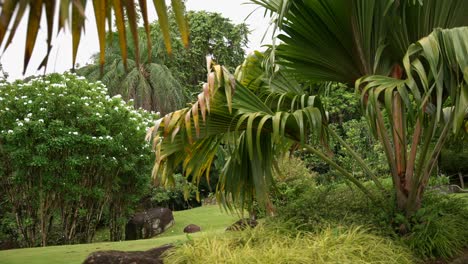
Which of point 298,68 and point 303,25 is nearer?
point 303,25

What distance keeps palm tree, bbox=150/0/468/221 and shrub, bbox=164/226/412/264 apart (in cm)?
55

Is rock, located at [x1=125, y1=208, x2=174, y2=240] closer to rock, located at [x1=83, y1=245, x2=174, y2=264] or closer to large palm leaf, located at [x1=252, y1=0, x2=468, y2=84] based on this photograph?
rock, located at [x1=83, y1=245, x2=174, y2=264]

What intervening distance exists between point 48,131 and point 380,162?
35.7 feet

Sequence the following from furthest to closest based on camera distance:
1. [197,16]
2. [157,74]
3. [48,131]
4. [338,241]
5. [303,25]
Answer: [197,16] → [157,74] → [48,131] → [303,25] → [338,241]

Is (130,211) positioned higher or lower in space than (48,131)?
lower

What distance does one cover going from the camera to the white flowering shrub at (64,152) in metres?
11.9

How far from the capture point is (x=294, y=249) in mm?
5375

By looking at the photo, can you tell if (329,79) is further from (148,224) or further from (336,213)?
(148,224)

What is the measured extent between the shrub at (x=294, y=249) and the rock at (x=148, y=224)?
30.3 ft

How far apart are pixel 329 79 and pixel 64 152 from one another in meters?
Answer: 8.17

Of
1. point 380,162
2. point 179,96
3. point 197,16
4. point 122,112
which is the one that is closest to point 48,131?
point 122,112

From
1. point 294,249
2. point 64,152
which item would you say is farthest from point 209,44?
point 294,249

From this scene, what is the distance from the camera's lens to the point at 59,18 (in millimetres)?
1110

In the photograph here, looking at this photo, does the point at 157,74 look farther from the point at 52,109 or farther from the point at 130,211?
the point at 52,109
